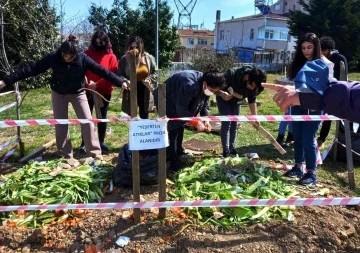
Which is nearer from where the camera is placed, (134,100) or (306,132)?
(134,100)

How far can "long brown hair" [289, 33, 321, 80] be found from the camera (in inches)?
154

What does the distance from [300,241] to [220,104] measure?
219cm

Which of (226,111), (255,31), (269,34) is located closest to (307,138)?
(226,111)

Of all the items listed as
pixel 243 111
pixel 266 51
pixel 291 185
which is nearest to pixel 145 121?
pixel 291 185

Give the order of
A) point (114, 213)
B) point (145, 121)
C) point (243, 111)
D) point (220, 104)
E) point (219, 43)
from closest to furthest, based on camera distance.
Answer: point (145, 121)
point (114, 213)
point (220, 104)
point (243, 111)
point (219, 43)

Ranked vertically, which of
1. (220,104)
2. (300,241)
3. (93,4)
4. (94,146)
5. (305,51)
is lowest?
(300,241)

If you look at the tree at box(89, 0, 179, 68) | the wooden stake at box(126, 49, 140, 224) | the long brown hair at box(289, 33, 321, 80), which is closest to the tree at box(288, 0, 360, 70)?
the tree at box(89, 0, 179, 68)

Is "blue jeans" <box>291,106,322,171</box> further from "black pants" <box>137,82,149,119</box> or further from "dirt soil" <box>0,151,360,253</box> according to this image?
"black pants" <box>137,82,149,119</box>

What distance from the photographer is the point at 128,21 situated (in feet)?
50.3

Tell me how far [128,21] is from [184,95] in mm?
12574

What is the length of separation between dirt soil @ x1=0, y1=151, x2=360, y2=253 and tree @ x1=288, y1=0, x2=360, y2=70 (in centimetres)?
2060

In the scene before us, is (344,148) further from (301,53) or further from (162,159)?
(162,159)

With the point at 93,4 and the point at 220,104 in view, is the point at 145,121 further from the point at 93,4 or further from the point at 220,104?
the point at 93,4

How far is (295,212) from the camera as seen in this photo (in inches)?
132
